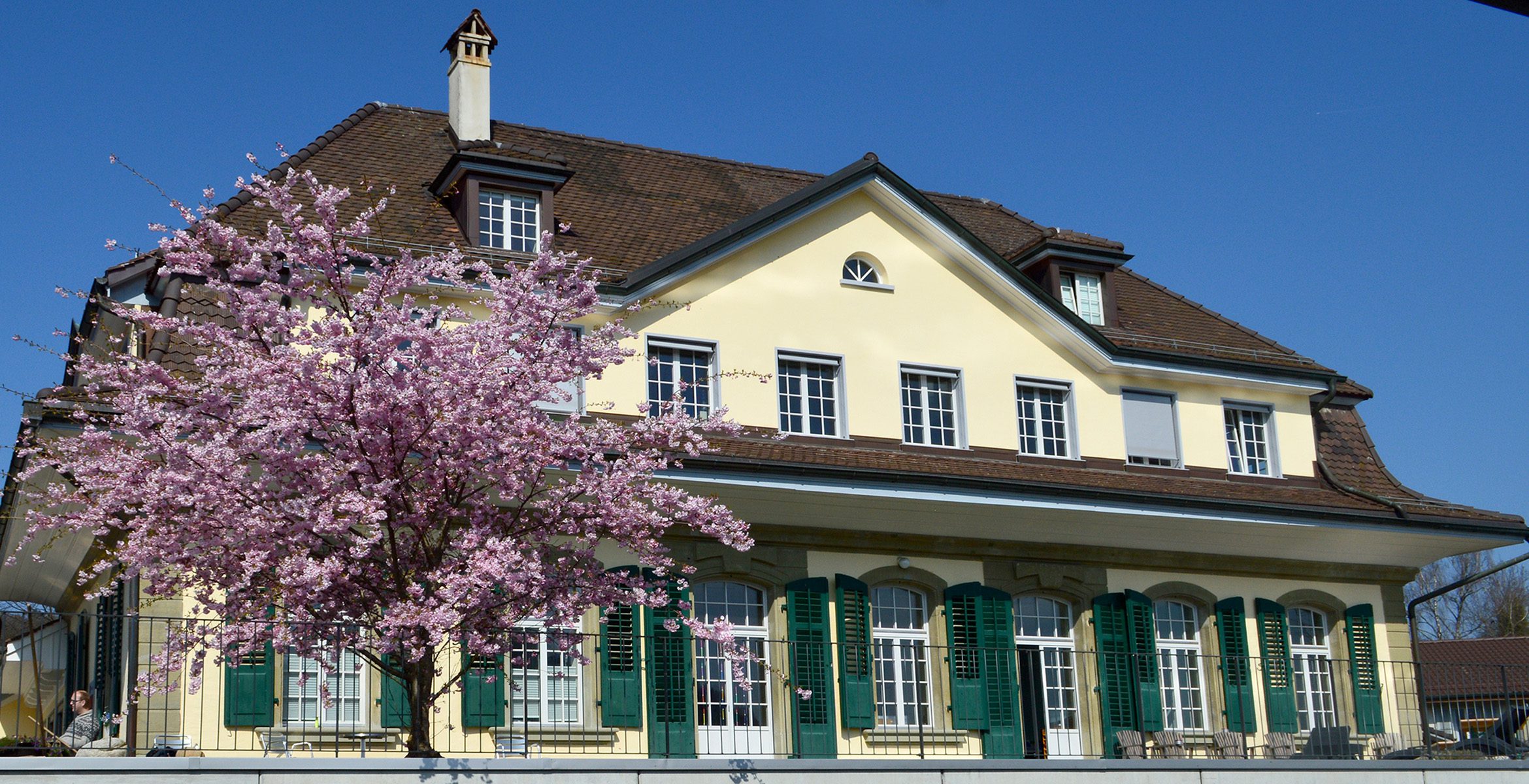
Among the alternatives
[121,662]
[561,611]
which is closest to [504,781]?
[561,611]

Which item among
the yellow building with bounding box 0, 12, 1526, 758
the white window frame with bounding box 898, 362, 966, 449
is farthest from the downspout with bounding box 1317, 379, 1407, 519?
the white window frame with bounding box 898, 362, 966, 449

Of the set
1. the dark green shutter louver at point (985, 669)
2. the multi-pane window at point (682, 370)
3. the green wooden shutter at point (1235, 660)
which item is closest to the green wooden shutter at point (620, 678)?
the multi-pane window at point (682, 370)

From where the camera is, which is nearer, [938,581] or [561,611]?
[561,611]

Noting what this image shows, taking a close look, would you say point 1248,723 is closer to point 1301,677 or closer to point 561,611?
point 1301,677

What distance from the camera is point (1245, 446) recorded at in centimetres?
2308

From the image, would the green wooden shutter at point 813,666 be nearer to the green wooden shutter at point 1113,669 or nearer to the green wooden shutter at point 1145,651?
the green wooden shutter at point 1113,669

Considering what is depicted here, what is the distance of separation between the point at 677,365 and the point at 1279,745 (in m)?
8.63

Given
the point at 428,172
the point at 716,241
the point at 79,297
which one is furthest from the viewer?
the point at 428,172

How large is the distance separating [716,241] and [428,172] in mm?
4036

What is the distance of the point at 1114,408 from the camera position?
72.8 feet

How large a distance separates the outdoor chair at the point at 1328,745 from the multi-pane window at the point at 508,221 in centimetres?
1087

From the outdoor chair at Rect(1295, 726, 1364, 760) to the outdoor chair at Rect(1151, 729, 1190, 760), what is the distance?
141 cm

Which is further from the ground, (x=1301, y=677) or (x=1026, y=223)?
(x=1026, y=223)

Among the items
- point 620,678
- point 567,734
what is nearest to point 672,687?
point 620,678
